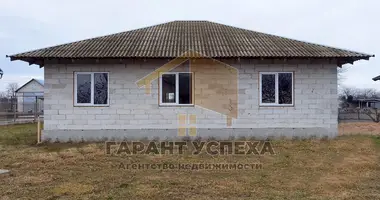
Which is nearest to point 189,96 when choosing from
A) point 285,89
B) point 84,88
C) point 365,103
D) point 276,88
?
point 276,88

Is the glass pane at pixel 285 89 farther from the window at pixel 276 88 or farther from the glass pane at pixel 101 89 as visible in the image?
the glass pane at pixel 101 89

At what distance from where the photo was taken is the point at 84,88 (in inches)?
465

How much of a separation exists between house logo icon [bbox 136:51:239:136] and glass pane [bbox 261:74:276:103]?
1.01m

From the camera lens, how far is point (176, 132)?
11734 millimetres

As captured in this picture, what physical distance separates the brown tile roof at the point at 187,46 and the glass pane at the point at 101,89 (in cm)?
90

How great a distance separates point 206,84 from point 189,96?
2.57 ft

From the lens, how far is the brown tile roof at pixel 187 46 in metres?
11.2

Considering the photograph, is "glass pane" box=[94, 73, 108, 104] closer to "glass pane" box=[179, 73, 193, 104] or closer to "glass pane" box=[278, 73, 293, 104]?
"glass pane" box=[179, 73, 193, 104]

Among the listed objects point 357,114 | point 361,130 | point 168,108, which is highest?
point 168,108

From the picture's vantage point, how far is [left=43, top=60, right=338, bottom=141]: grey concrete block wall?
11648mm

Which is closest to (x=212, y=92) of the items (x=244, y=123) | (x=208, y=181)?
(x=244, y=123)

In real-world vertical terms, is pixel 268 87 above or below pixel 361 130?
above

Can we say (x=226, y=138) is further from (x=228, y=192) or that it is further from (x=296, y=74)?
(x=228, y=192)

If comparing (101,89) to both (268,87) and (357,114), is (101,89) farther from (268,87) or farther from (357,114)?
(357,114)
